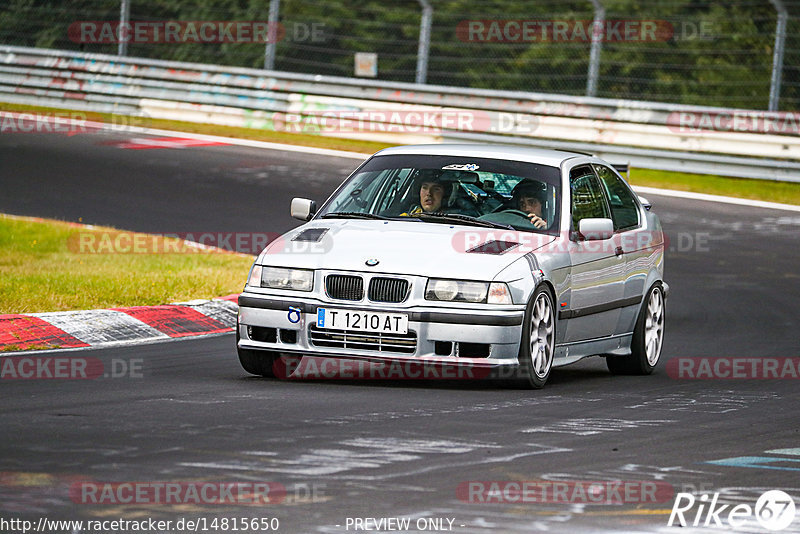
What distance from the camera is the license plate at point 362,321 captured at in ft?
27.6

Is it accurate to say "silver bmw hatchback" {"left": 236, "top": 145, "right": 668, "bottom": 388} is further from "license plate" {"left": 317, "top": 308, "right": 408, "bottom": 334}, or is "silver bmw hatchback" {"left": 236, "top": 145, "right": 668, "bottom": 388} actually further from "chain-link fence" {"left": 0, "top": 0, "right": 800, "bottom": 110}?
"chain-link fence" {"left": 0, "top": 0, "right": 800, "bottom": 110}

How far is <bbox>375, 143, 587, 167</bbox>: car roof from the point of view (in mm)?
9766

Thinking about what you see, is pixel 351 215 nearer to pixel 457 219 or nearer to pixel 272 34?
pixel 457 219

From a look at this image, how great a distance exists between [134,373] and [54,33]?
22563mm

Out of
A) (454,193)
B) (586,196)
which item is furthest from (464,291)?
(586,196)

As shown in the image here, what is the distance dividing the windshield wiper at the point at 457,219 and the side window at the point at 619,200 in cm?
135

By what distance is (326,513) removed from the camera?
17.6 ft

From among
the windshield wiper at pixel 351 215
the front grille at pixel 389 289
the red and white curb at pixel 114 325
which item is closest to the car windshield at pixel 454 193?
the windshield wiper at pixel 351 215

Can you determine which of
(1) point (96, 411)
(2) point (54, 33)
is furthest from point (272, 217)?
(2) point (54, 33)

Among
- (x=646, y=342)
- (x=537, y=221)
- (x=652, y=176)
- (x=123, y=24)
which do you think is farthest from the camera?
(x=123, y=24)

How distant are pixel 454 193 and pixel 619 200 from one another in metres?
1.56

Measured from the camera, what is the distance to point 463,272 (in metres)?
8.44

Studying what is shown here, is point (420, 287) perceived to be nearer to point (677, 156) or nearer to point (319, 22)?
point (677, 156)

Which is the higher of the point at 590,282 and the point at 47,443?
the point at 590,282
